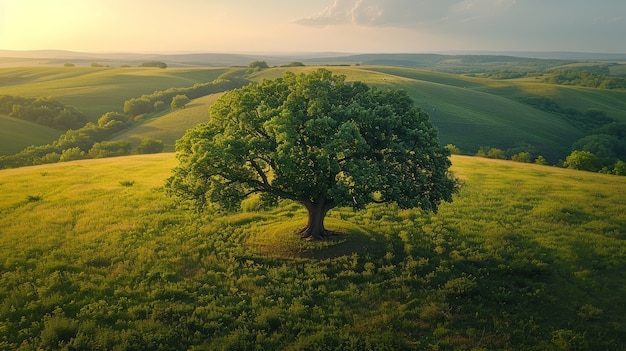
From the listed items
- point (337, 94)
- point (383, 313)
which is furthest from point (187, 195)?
point (383, 313)

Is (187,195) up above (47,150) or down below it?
above

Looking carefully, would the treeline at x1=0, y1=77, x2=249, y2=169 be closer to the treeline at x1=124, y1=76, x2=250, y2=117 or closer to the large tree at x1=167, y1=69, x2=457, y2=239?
the treeline at x1=124, y1=76, x2=250, y2=117

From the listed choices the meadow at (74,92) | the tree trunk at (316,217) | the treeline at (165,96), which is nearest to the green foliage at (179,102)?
the treeline at (165,96)

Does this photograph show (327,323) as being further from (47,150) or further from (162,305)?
(47,150)

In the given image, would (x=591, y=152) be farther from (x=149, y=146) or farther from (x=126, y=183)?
(x=149, y=146)

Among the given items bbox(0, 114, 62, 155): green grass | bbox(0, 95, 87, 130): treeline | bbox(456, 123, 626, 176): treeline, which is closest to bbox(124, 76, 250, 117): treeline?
bbox(0, 95, 87, 130): treeline

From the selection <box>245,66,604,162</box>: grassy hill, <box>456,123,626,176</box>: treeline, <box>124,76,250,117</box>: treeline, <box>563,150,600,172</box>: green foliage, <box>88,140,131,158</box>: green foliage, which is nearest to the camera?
<box>563,150,600,172</box>: green foliage
